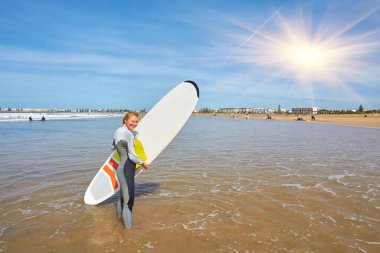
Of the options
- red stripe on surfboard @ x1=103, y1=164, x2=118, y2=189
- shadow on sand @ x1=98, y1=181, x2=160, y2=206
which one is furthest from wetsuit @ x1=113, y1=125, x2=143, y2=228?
shadow on sand @ x1=98, y1=181, x2=160, y2=206

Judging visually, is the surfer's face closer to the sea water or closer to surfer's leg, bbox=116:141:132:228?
surfer's leg, bbox=116:141:132:228

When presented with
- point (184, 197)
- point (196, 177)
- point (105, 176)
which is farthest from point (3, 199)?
point (196, 177)

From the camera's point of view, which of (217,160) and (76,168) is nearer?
(76,168)

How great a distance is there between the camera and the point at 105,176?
214 inches

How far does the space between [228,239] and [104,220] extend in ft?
7.06

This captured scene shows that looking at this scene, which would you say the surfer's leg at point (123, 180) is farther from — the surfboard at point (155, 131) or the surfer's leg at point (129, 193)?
the surfboard at point (155, 131)

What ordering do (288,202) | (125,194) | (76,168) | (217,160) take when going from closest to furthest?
(125,194), (288,202), (76,168), (217,160)

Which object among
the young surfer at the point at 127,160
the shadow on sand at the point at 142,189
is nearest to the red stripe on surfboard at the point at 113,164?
the shadow on sand at the point at 142,189

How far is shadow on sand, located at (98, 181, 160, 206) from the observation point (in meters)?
5.55

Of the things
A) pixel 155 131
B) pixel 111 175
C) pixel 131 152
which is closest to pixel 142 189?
pixel 111 175

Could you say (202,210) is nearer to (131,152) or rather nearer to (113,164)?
(131,152)

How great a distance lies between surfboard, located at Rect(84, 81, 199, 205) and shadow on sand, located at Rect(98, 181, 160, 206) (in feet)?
1.16

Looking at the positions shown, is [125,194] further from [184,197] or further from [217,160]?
[217,160]

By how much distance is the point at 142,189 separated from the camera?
639cm
